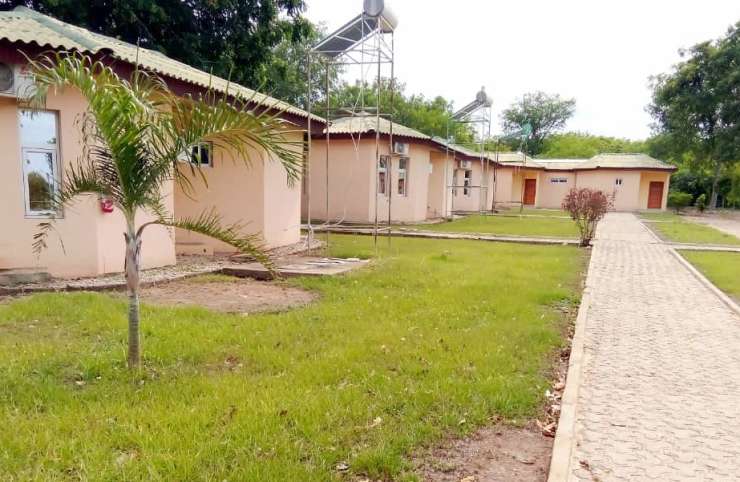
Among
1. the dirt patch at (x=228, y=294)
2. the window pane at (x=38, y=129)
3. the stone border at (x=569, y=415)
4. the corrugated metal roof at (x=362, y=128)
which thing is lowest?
the stone border at (x=569, y=415)

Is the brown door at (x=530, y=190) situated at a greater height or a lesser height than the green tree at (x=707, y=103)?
lesser

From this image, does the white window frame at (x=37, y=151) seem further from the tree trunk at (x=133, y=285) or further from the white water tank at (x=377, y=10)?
the white water tank at (x=377, y=10)

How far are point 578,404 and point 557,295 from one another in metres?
3.84

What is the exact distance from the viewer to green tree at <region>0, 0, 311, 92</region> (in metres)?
15.5

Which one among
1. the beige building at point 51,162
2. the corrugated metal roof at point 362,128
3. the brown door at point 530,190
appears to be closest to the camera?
the beige building at point 51,162

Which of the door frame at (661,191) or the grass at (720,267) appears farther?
the door frame at (661,191)

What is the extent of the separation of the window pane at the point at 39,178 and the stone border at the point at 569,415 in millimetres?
7206

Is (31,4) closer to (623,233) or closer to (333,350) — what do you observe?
(333,350)

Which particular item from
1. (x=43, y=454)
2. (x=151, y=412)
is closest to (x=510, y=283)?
(x=151, y=412)

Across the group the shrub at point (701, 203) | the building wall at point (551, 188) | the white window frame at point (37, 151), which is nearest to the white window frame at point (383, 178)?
the white window frame at point (37, 151)

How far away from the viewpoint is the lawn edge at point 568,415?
3.04 meters

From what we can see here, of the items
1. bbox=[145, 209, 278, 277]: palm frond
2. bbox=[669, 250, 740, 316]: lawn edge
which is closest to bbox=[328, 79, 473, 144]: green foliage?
bbox=[669, 250, 740, 316]: lawn edge

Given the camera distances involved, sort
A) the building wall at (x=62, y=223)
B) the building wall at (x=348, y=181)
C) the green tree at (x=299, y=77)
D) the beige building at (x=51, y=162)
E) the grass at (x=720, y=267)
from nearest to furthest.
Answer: the beige building at (x=51, y=162)
the building wall at (x=62, y=223)
the grass at (x=720, y=267)
the building wall at (x=348, y=181)
the green tree at (x=299, y=77)

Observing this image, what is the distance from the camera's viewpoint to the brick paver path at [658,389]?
3201 mm
